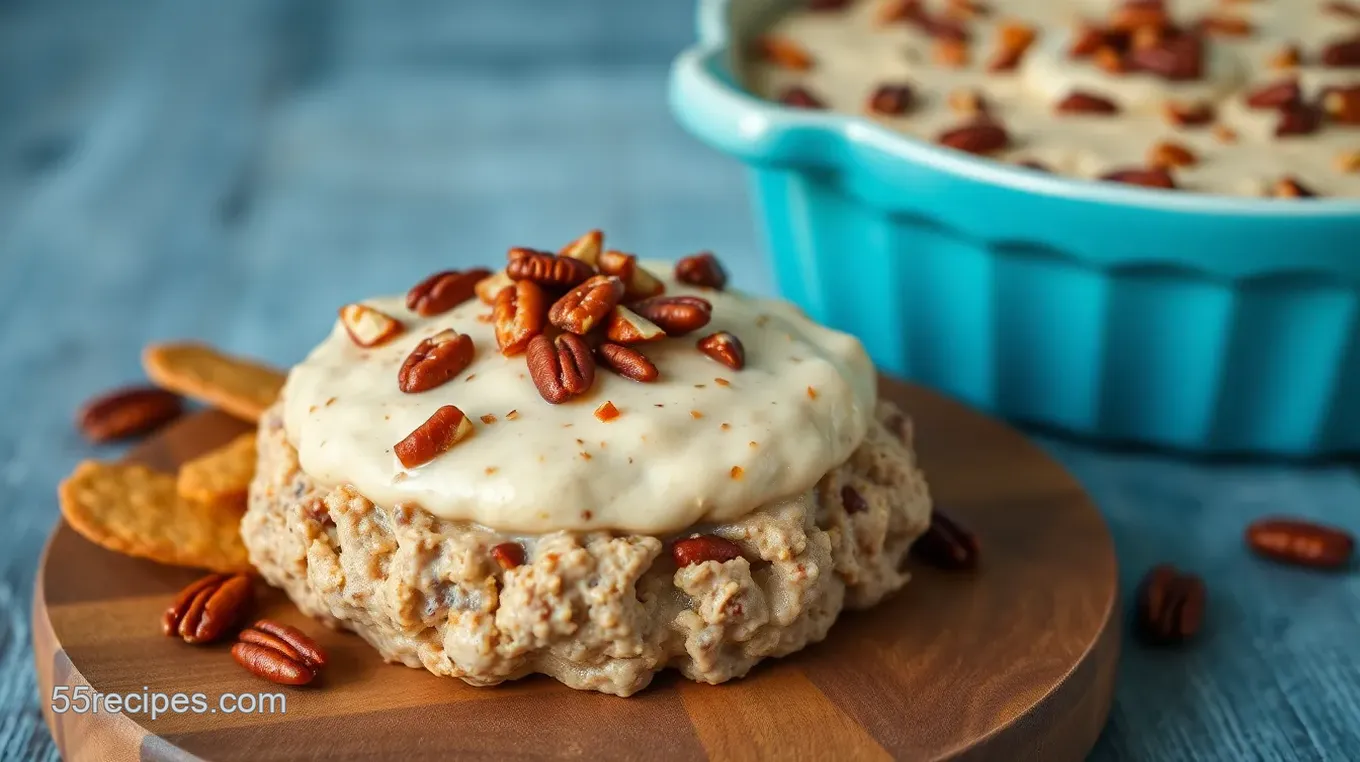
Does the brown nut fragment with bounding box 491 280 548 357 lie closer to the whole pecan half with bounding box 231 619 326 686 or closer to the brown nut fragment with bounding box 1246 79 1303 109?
the whole pecan half with bounding box 231 619 326 686

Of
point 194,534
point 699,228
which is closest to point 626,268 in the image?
point 194,534

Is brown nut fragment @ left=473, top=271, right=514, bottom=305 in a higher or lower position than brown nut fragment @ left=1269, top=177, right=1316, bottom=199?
higher

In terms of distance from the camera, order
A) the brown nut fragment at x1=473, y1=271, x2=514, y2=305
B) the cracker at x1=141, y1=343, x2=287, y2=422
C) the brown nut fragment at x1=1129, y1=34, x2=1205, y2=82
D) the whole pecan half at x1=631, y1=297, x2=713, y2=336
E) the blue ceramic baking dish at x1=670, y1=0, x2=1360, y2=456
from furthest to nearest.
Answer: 1. the brown nut fragment at x1=1129, y1=34, x2=1205, y2=82
2. the cracker at x1=141, y1=343, x2=287, y2=422
3. the blue ceramic baking dish at x1=670, y1=0, x2=1360, y2=456
4. the brown nut fragment at x1=473, y1=271, x2=514, y2=305
5. the whole pecan half at x1=631, y1=297, x2=713, y2=336

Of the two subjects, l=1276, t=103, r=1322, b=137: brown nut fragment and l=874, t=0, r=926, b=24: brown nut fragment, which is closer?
l=1276, t=103, r=1322, b=137: brown nut fragment

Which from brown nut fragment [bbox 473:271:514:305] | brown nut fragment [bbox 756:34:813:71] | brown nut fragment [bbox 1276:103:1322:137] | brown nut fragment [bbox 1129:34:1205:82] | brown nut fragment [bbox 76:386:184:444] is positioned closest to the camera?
brown nut fragment [bbox 473:271:514:305]

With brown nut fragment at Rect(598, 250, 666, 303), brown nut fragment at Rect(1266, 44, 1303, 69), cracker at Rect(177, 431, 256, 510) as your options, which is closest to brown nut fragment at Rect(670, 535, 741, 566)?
brown nut fragment at Rect(598, 250, 666, 303)

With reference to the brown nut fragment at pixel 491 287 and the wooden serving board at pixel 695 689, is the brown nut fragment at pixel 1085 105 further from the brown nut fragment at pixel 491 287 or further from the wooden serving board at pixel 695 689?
the brown nut fragment at pixel 491 287

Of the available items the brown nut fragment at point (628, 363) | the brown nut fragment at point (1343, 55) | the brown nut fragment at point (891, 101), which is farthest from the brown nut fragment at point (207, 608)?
the brown nut fragment at point (1343, 55)
